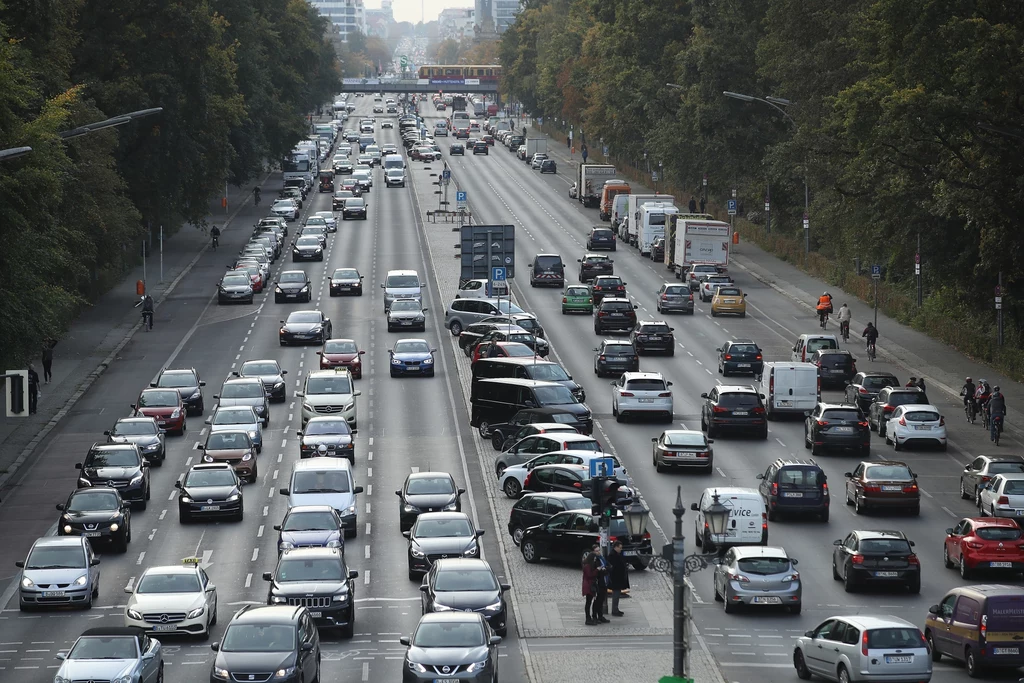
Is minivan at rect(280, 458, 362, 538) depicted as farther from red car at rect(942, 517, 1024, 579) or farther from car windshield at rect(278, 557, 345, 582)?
red car at rect(942, 517, 1024, 579)

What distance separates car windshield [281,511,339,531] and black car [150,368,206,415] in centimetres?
1858

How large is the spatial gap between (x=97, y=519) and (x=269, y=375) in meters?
19.2

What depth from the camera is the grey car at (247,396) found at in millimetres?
51656

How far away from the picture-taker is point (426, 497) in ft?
127

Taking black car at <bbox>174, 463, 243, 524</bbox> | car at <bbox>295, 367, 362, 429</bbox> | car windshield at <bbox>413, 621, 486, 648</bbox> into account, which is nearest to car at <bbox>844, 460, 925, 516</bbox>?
black car at <bbox>174, 463, 243, 524</bbox>

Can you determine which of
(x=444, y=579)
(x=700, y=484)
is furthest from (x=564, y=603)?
(x=700, y=484)

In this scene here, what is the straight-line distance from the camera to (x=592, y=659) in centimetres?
2867

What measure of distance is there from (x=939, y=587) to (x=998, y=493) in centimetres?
589

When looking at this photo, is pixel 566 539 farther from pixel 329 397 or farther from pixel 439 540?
pixel 329 397

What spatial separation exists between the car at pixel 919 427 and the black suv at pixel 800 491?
9.20 m

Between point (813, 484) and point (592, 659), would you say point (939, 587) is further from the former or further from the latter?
point (592, 659)

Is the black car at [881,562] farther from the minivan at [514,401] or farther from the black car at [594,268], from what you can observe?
the black car at [594,268]

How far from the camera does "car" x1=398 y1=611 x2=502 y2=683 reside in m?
25.6

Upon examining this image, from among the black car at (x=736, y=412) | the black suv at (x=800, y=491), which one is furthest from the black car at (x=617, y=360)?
the black suv at (x=800, y=491)
